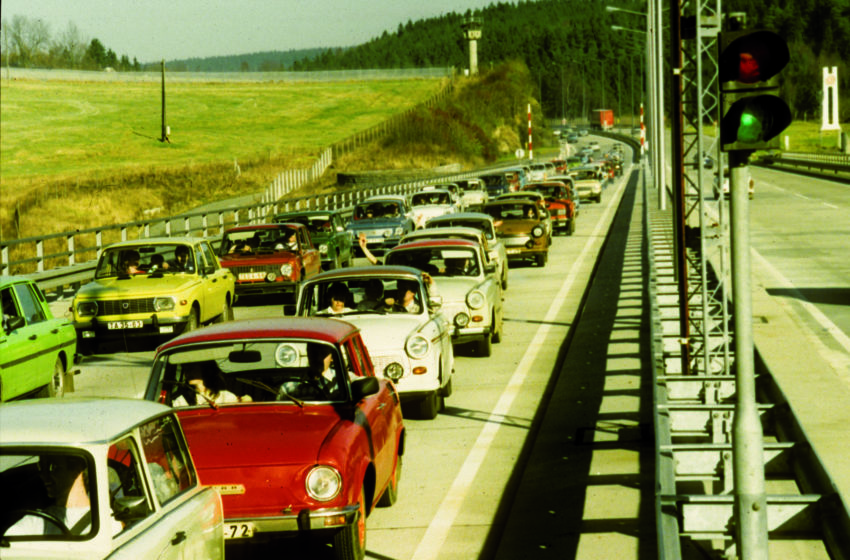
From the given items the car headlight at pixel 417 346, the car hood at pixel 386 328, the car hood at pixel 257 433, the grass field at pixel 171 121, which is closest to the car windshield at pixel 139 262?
the car hood at pixel 386 328

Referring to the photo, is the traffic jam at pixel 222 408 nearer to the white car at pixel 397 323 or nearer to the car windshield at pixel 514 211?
the white car at pixel 397 323

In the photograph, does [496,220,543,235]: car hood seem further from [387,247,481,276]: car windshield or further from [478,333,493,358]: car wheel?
[478,333,493,358]: car wheel

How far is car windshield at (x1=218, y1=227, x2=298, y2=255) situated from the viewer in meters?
23.4

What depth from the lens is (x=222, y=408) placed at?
Answer: 7918 mm

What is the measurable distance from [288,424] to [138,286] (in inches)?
434

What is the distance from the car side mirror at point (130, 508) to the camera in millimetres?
5051

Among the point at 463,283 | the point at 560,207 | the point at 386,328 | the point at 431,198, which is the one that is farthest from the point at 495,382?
the point at 431,198

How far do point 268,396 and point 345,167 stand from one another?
88.0 m

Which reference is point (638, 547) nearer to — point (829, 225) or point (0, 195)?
point (829, 225)

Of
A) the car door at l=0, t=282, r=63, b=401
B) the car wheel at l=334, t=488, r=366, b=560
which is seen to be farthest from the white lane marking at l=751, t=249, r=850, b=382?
the car door at l=0, t=282, r=63, b=401

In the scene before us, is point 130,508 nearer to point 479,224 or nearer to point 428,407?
point 428,407

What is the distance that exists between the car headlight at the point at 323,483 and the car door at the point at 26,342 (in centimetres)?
573

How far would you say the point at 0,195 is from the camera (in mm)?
64375

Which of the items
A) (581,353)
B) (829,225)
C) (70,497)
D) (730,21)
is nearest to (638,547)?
(730,21)
